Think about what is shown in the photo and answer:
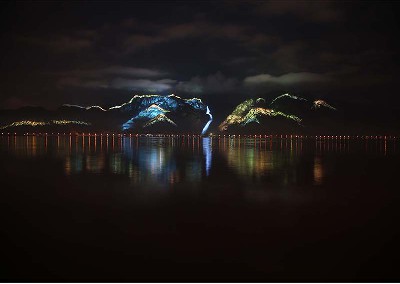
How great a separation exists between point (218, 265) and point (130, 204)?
17.2 feet

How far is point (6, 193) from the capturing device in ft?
45.5

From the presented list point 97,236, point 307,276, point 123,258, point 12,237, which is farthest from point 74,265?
point 307,276

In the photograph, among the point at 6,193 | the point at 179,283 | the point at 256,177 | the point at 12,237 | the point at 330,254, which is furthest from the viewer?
the point at 256,177

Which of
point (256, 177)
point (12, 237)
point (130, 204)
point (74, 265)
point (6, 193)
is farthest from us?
point (256, 177)

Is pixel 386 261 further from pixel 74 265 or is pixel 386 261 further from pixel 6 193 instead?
pixel 6 193

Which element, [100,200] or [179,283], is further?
[100,200]

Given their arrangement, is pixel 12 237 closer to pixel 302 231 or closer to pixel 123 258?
pixel 123 258

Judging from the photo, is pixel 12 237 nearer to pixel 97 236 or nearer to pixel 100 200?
pixel 97 236

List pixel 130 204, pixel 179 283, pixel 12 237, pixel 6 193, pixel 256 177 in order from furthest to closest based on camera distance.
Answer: pixel 256 177
pixel 6 193
pixel 130 204
pixel 12 237
pixel 179 283

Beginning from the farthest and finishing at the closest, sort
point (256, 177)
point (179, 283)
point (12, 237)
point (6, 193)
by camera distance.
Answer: point (256, 177), point (6, 193), point (12, 237), point (179, 283)

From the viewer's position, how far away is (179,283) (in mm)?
6262

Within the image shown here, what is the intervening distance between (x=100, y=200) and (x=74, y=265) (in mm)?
5544

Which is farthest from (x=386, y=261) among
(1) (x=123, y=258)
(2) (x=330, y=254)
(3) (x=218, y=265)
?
(1) (x=123, y=258)

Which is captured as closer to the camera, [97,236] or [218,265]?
[218,265]
